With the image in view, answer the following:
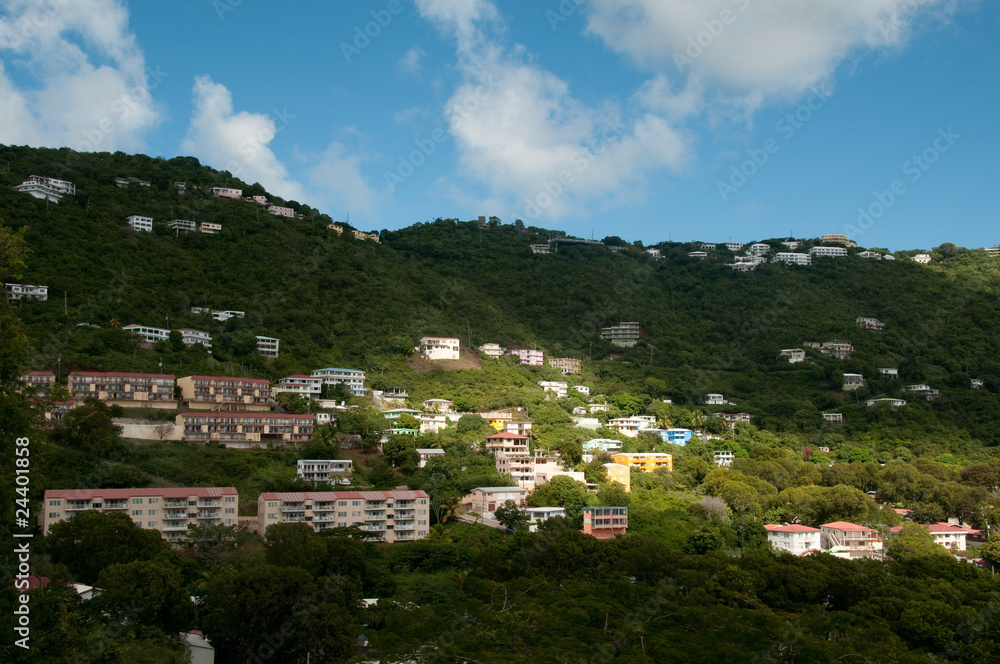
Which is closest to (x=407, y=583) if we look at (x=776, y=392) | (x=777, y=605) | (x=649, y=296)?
(x=777, y=605)

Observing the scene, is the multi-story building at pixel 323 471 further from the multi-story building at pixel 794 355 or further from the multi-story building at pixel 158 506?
the multi-story building at pixel 794 355

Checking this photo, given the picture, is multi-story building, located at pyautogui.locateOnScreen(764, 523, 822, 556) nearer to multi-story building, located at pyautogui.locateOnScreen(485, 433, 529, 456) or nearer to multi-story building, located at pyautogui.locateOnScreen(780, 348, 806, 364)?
multi-story building, located at pyautogui.locateOnScreen(485, 433, 529, 456)

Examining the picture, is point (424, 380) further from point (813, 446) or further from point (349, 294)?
point (813, 446)

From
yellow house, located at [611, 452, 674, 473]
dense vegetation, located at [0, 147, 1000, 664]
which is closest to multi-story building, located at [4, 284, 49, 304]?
dense vegetation, located at [0, 147, 1000, 664]

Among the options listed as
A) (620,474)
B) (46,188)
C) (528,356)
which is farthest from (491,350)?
(46,188)

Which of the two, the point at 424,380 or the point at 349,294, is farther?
the point at 349,294

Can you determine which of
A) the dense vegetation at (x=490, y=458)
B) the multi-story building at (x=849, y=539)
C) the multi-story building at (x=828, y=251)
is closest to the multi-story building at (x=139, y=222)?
the dense vegetation at (x=490, y=458)
